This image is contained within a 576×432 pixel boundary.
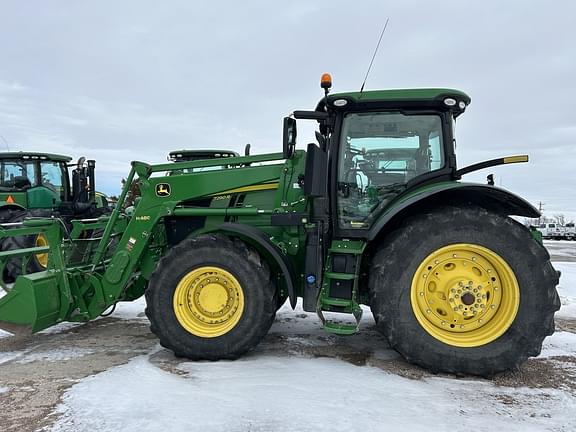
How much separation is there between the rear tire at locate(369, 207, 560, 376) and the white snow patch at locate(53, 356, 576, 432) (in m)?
0.25

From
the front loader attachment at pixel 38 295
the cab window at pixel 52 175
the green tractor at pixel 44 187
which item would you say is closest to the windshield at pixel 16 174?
the green tractor at pixel 44 187

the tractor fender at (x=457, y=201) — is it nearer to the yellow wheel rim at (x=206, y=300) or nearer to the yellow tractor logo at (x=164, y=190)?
the yellow wheel rim at (x=206, y=300)

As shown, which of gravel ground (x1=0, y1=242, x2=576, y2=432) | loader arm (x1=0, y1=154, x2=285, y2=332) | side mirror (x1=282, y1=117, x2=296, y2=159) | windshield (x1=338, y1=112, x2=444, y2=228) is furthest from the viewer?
loader arm (x1=0, y1=154, x2=285, y2=332)

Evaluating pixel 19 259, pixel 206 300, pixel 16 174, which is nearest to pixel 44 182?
pixel 16 174

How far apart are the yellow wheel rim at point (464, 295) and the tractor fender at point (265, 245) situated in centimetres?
104

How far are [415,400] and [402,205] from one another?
4.78 ft

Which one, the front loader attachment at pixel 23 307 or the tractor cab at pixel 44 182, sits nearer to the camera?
the front loader attachment at pixel 23 307

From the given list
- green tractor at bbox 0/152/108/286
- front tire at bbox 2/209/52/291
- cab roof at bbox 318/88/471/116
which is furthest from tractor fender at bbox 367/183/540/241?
green tractor at bbox 0/152/108/286

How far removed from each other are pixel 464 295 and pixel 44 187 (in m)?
9.08

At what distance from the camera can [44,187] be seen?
9.42 m

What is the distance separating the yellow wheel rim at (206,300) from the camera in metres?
3.78

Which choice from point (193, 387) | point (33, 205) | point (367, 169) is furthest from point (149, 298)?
point (33, 205)

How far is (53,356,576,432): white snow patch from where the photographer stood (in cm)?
259

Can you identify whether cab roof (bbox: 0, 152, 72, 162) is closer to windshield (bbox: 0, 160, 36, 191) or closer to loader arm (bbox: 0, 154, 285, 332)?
windshield (bbox: 0, 160, 36, 191)
